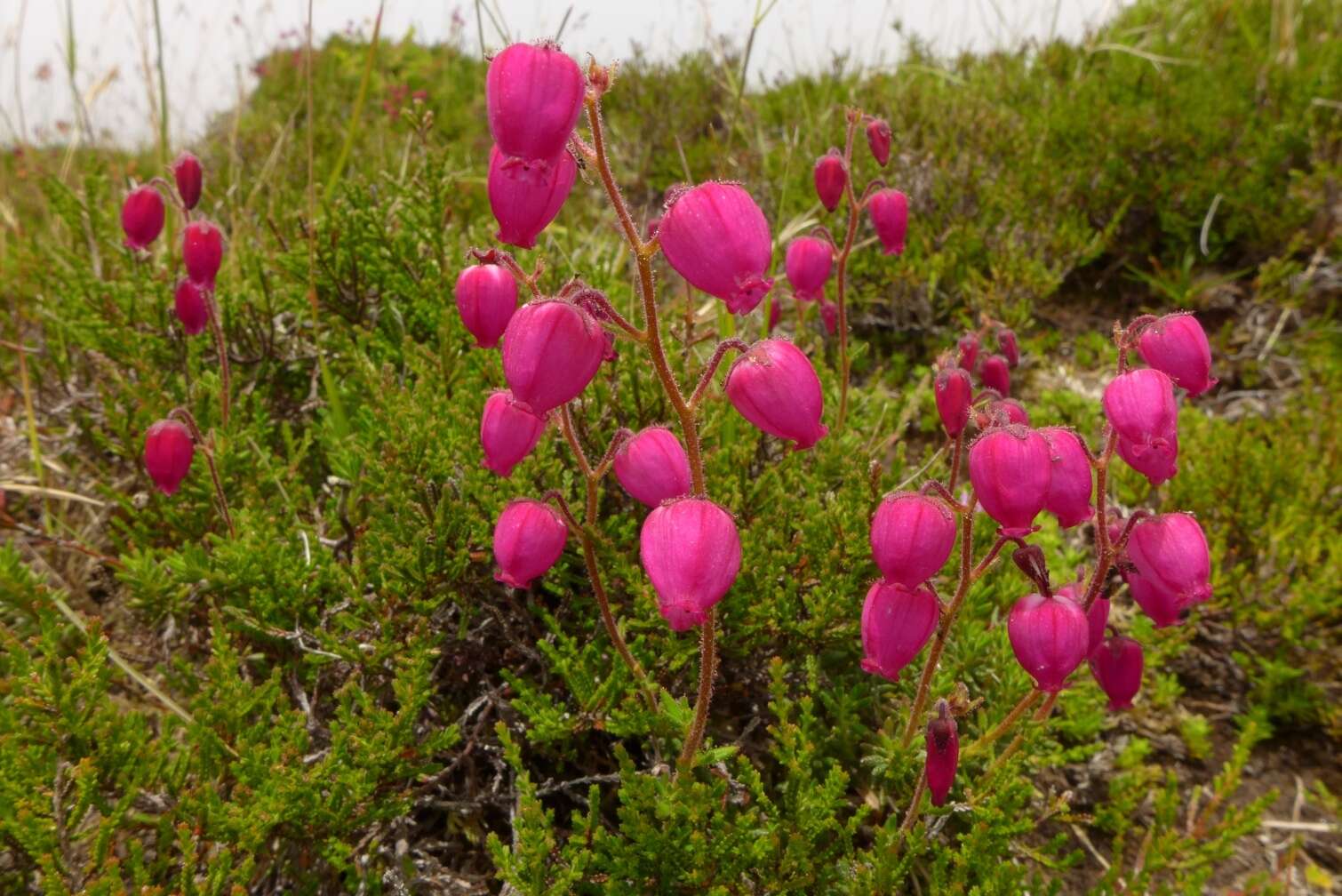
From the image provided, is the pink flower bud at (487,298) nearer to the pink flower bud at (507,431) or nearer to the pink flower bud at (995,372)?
the pink flower bud at (507,431)

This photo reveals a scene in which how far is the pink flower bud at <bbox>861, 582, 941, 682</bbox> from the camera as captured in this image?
4.74 ft

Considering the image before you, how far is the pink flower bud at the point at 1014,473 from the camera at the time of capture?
1248 mm

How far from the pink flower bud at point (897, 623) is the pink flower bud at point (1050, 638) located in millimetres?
132

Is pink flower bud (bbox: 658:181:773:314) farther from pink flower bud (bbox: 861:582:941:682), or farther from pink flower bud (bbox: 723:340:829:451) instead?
pink flower bud (bbox: 861:582:941:682)

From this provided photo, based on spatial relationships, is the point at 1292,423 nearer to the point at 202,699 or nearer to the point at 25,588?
the point at 202,699

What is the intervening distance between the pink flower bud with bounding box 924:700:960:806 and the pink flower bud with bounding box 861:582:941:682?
0.13 metres

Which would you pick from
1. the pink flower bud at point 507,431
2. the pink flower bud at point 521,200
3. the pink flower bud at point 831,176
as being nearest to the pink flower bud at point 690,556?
the pink flower bud at point 507,431

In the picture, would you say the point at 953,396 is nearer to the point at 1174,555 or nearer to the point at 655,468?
the point at 1174,555

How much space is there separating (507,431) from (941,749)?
894 mm

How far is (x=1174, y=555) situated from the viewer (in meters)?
1.42

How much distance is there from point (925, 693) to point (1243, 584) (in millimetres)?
1591

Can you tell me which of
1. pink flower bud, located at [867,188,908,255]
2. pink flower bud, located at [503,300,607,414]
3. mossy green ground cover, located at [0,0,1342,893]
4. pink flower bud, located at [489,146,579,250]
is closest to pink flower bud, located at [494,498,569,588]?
mossy green ground cover, located at [0,0,1342,893]

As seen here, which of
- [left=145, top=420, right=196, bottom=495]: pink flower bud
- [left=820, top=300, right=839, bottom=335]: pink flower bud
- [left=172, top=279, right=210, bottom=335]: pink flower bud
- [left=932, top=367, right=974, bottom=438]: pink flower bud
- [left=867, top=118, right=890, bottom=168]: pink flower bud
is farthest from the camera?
[left=820, top=300, right=839, bottom=335]: pink flower bud

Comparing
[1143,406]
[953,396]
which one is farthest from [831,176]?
[1143,406]
